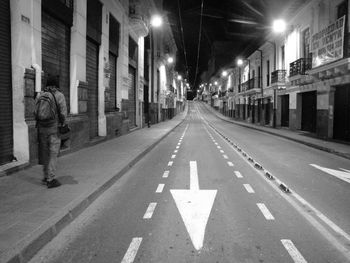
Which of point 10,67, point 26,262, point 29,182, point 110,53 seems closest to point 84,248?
point 26,262

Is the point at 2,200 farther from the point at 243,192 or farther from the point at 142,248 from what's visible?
the point at 243,192

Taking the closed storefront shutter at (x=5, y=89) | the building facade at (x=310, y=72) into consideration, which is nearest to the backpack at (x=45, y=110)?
the closed storefront shutter at (x=5, y=89)

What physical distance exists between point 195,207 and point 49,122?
3.15 meters

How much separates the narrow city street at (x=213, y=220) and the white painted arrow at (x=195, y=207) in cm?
1

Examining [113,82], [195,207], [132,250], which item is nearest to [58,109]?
[195,207]

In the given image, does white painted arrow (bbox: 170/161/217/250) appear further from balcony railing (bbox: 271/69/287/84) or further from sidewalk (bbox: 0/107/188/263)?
balcony railing (bbox: 271/69/287/84)

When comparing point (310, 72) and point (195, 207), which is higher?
point (310, 72)

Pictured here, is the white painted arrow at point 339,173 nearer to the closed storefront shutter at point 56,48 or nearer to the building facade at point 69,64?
the building facade at point 69,64

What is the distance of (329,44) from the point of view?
1762 cm

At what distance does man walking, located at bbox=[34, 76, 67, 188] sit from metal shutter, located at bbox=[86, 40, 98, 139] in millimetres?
8106

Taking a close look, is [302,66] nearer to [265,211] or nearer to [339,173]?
[339,173]

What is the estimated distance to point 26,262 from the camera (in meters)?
3.74

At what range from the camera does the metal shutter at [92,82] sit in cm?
1469

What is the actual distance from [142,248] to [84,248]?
0.71 m
